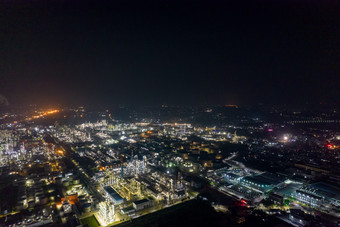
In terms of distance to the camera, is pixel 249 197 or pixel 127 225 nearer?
pixel 127 225

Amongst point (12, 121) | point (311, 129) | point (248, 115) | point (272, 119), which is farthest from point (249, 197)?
point (12, 121)

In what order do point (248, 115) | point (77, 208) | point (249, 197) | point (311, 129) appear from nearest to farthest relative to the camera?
point (77, 208) → point (249, 197) → point (311, 129) → point (248, 115)

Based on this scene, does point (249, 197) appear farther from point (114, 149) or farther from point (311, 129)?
point (311, 129)

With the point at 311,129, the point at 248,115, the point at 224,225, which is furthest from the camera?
the point at 248,115

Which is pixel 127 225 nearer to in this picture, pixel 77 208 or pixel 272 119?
pixel 77 208

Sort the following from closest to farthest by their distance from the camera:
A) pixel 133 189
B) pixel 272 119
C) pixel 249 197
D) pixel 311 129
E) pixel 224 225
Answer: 1. pixel 224 225
2. pixel 249 197
3. pixel 133 189
4. pixel 311 129
5. pixel 272 119

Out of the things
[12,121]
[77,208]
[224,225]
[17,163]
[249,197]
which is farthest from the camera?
[12,121]

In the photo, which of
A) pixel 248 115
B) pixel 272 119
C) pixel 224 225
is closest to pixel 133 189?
pixel 224 225

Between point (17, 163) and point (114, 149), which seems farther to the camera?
point (114, 149)

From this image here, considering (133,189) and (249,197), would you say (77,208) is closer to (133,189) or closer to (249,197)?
(133,189)
